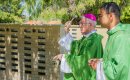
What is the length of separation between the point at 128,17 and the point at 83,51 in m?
9.51

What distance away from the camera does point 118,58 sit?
3.26m

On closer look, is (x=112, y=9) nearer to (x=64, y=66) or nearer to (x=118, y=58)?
(x=118, y=58)

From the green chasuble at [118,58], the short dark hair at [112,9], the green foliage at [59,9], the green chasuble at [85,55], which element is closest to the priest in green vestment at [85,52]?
the green chasuble at [85,55]

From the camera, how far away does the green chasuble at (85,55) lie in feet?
15.0

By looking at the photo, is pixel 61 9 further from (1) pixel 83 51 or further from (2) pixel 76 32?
(1) pixel 83 51

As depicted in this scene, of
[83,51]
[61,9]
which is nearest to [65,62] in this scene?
[83,51]

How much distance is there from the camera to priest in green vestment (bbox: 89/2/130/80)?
3.26 m

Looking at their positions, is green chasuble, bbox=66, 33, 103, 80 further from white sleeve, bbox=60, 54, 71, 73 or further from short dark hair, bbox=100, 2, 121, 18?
short dark hair, bbox=100, 2, 121, 18

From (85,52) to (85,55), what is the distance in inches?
1.6

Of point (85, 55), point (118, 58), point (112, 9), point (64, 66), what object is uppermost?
point (112, 9)

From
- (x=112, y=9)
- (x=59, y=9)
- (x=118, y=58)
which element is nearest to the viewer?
(x=118, y=58)

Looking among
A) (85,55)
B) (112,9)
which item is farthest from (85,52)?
(112,9)

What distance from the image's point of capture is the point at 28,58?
369 inches

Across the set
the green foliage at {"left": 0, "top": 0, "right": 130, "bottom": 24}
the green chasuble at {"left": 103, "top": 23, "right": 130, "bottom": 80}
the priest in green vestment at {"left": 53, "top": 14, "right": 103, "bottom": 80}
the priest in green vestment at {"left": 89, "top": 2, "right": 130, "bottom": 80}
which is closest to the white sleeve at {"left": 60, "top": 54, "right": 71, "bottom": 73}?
the priest in green vestment at {"left": 53, "top": 14, "right": 103, "bottom": 80}
